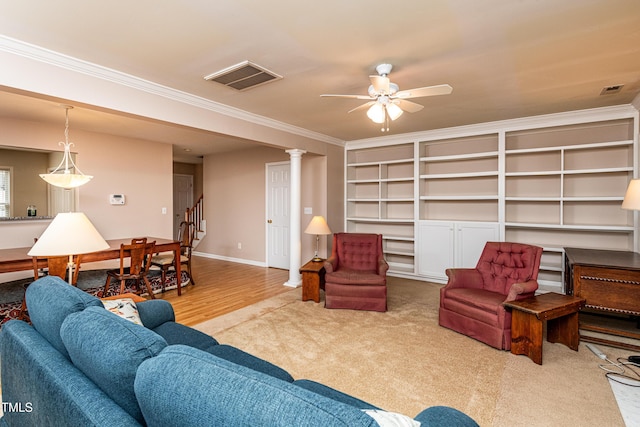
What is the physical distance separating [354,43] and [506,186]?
3647mm

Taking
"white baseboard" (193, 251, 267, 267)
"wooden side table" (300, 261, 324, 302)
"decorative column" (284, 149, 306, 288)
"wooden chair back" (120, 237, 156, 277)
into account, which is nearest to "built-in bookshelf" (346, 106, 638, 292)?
"decorative column" (284, 149, 306, 288)

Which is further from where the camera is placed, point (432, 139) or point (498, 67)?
point (432, 139)

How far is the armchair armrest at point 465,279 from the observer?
11.2 feet

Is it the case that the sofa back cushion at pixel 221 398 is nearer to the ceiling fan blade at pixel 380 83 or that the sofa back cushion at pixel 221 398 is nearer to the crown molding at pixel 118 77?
the ceiling fan blade at pixel 380 83

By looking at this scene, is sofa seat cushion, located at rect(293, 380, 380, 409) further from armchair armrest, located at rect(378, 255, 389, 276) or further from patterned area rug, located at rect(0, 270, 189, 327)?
patterned area rug, located at rect(0, 270, 189, 327)

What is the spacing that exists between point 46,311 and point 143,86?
234 cm

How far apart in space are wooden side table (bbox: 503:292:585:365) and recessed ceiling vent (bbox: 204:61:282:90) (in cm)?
295

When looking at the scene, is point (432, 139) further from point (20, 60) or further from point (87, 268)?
point (87, 268)

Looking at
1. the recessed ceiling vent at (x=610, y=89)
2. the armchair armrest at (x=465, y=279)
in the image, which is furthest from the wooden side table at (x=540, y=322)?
the recessed ceiling vent at (x=610, y=89)

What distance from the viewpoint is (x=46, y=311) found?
1.41 m

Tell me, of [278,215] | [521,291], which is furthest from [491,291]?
[278,215]

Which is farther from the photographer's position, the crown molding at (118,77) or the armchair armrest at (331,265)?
the armchair armrest at (331,265)

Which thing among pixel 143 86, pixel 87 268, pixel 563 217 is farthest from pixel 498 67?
pixel 87 268

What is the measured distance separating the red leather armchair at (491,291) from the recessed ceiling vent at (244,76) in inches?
109
